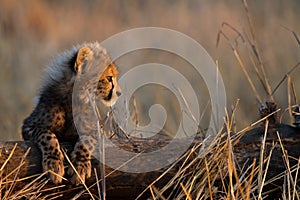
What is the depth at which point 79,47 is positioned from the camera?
384cm

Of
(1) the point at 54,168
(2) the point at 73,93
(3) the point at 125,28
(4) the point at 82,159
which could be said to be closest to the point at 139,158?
(4) the point at 82,159

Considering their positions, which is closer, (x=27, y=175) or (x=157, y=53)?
(x=27, y=175)

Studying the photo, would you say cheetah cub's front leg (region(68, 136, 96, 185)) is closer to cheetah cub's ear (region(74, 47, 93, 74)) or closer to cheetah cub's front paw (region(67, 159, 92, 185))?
cheetah cub's front paw (region(67, 159, 92, 185))

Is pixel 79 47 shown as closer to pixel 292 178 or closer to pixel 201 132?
pixel 201 132

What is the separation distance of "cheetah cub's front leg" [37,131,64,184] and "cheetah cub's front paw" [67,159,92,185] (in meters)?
0.04

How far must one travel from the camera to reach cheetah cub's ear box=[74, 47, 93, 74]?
3662mm

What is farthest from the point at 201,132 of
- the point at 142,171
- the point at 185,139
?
the point at 142,171

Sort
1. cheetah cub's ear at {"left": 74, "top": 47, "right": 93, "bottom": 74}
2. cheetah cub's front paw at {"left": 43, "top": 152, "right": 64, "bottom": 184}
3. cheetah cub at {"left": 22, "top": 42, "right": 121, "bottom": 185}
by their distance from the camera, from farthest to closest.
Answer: cheetah cub's ear at {"left": 74, "top": 47, "right": 93, "bottom": 74} < cheetah cub at {"left": 22, "top": 42, "right": 121, "bottom": 185} < cheetah cub's front paw at {"left": 43, "top": 152, "right": 64, "bottom": 184}

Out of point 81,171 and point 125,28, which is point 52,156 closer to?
point 81,171

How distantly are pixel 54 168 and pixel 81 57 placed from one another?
2.30ft

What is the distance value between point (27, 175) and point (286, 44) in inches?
175

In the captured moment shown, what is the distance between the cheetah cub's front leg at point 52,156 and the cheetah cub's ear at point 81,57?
44cm

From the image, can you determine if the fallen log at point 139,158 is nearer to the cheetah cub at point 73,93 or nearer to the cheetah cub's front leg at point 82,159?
the cheetah cub's front leg at point 82,159

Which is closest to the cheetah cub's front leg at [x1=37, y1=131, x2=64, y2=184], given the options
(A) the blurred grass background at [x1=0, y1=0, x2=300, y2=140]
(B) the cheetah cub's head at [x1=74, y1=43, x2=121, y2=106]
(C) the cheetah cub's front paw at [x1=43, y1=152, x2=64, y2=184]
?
(C) the cheetah cub's front paw at [x1=43, y1=152, x2=64, y2=184]
